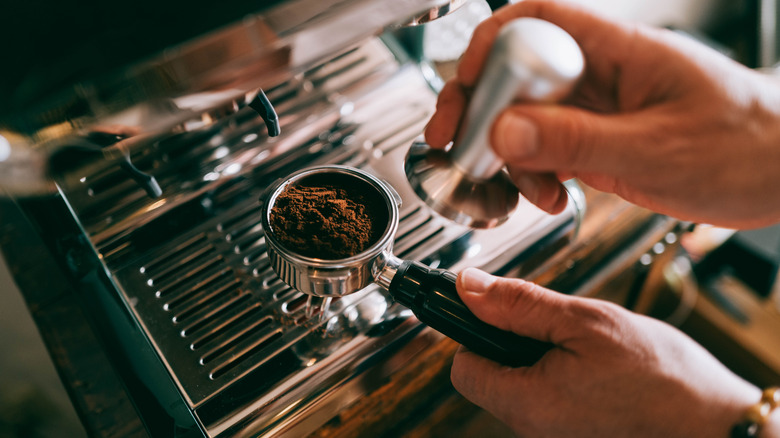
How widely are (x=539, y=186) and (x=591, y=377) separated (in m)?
0.20

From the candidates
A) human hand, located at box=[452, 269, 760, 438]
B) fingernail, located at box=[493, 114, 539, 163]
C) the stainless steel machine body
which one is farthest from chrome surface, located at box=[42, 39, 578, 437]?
fingernail, located at box=[493, 114, 539, 163]

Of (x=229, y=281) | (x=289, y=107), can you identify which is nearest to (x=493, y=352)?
(x=229, y=281)

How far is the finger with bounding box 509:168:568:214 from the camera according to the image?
0.52 meters

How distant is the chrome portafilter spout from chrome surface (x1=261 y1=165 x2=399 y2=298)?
41 mm

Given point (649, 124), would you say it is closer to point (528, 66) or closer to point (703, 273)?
point (528, 66)

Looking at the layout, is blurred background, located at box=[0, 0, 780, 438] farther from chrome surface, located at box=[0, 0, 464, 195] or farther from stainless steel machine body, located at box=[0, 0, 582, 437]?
chrome surface, located at box=[0, 0, 464, 195]

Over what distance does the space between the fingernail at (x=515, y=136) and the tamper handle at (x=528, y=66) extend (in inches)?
0.4

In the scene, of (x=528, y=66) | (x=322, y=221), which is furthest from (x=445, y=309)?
(x=528, y=66)

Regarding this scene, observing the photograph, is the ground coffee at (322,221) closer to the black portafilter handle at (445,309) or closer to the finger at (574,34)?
the black portafilter handle at (445,309)

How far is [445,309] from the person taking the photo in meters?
0.50

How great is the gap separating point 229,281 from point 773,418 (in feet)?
1.95

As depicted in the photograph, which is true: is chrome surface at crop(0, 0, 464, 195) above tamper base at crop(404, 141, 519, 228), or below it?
above

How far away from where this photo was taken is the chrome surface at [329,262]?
0.45 metres

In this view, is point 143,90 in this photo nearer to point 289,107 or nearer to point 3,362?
point 289,107
